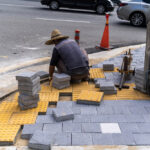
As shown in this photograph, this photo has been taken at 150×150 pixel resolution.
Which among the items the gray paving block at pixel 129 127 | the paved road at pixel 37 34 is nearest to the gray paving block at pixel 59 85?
the gray paving block at pixel 129 127

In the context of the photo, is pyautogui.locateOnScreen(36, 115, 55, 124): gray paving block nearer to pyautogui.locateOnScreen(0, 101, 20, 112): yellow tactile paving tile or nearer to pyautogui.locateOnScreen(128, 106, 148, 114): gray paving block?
pyautogui.locateOnScreen(0, 101, 20, 112): yellow tactile paving tile

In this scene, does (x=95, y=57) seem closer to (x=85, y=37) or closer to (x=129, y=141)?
(x=85, y=37)

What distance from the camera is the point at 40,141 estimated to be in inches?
142

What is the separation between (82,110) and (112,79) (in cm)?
165

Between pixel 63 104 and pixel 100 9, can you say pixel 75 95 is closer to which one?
pixel 63 104

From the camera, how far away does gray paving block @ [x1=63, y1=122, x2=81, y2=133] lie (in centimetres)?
404

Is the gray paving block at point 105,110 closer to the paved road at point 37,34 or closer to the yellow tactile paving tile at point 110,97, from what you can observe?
the yellow tactile paving tile at point 110,97

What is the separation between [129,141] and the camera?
3.75 meters

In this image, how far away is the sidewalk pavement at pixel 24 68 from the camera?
5488mm

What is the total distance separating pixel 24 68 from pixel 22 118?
2750 mm

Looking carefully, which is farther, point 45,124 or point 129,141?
point 45,124

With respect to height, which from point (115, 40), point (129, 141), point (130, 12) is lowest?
point (129, 141)

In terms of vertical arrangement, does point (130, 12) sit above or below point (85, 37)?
above

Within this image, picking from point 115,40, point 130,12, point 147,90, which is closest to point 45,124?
point 147,90
